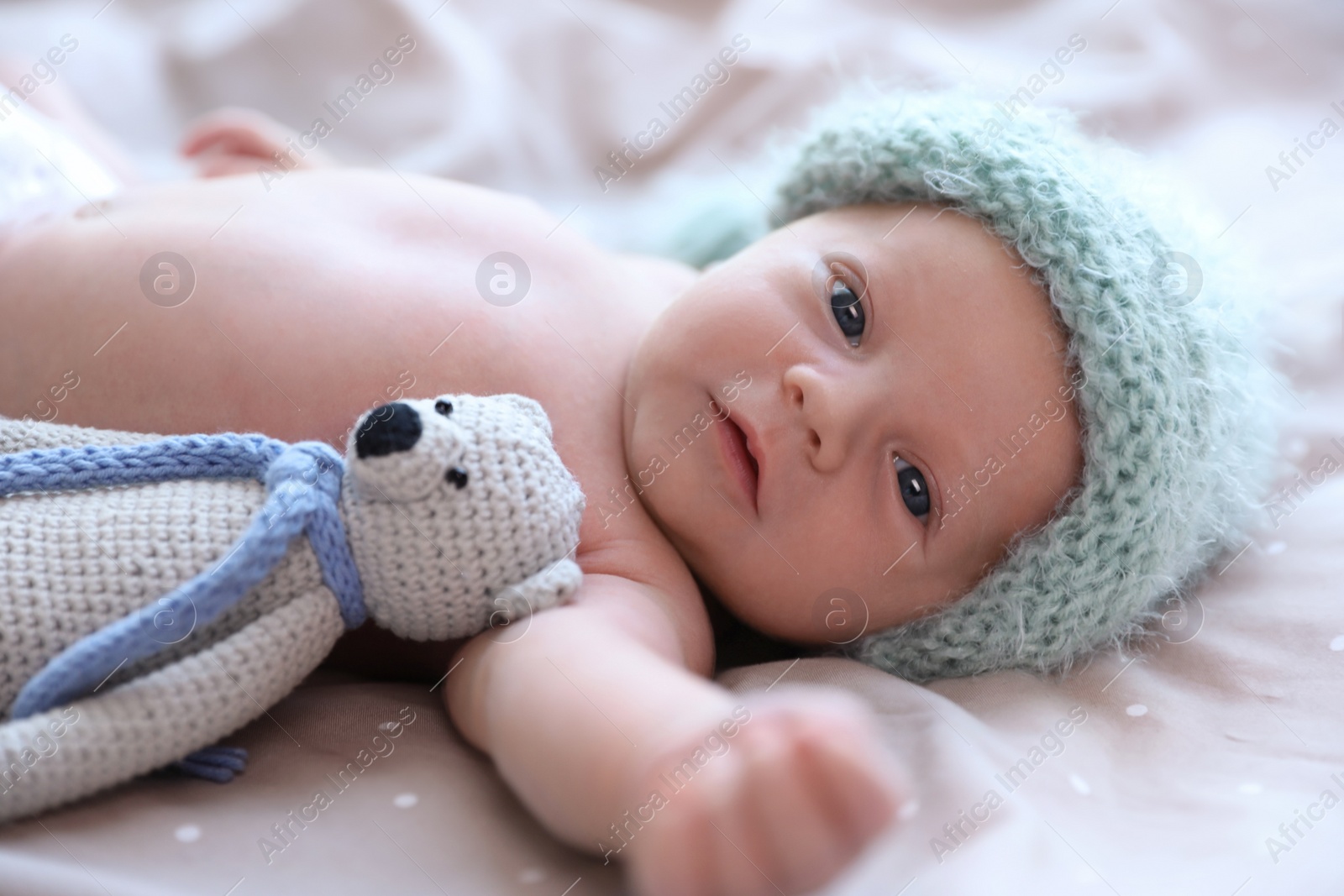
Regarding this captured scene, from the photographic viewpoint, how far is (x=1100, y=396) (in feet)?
3.84

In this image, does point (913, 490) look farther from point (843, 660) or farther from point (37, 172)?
point (37, 172)

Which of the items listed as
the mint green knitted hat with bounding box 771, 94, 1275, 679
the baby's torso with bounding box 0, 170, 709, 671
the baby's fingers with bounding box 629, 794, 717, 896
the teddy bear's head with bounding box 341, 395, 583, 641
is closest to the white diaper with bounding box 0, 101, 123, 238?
the baby's torso with bounding box 0, 170, 709, 671

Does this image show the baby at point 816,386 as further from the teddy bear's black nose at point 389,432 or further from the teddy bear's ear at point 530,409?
the teddy bear's black nose at point 389,432

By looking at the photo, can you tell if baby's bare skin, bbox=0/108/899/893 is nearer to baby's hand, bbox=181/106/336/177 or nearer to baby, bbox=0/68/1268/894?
baby, bbox=0/68/1268/894

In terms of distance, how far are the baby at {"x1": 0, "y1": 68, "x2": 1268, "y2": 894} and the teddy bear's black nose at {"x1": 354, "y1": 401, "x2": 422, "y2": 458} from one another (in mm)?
220

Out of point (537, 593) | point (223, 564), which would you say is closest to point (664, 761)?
point (537, 593)

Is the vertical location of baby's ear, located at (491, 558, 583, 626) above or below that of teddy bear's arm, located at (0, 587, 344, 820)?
below

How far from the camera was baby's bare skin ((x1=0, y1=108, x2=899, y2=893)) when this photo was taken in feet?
2.39

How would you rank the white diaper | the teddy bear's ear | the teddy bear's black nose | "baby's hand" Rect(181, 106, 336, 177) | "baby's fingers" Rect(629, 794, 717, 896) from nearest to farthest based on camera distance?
1. "baby's fingers" Rect(629, 794, 717, 896)
2. the teddy bear's black nose
3. the teddy bear's ear
4. the white diaper
5. "baby's hand" Rect(181, 106, 336, 177)

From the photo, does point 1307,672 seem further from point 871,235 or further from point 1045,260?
point 871,235

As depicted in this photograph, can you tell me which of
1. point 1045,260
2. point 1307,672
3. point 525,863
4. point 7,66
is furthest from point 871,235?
point 7,66

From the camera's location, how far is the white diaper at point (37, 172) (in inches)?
53.4

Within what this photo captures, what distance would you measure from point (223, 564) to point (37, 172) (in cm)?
82

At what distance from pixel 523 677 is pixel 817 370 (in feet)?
1.58
